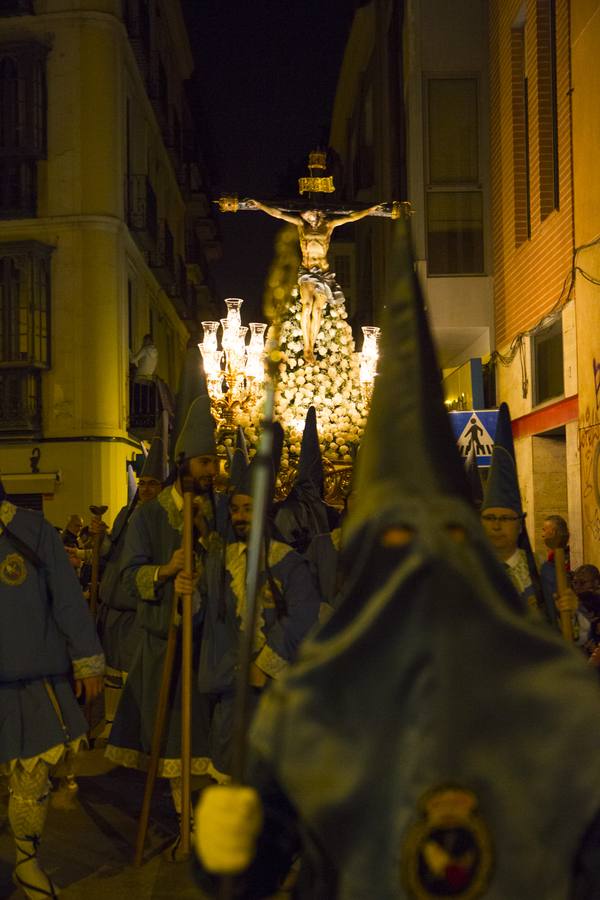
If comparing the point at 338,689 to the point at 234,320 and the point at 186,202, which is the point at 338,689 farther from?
the point at 186,202

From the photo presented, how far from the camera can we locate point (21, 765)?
218 inches

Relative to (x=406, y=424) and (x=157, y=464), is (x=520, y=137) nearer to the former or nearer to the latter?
(x=157, y=464)

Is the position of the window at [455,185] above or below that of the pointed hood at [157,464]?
above

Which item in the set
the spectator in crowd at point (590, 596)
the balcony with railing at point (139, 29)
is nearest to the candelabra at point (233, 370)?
the spectator in crowd at point (590, 596)

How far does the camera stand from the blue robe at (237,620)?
21.1ft

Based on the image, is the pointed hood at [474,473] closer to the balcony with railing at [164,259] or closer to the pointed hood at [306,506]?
the pointed hood at [306,506]

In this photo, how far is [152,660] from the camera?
22.8 feet

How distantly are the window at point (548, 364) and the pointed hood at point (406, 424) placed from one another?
11529mm

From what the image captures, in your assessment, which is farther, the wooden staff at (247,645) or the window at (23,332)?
the window at (23,332)

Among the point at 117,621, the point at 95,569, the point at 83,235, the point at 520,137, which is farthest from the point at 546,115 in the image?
the point at 83,235

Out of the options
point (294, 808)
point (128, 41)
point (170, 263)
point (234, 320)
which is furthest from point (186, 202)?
point (294, 808)

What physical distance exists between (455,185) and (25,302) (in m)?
9.80

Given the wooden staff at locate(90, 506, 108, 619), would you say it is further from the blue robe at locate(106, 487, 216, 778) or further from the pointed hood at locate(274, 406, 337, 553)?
the blue robe at locate(106, 487, 216, 778)

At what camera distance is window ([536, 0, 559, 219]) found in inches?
578
